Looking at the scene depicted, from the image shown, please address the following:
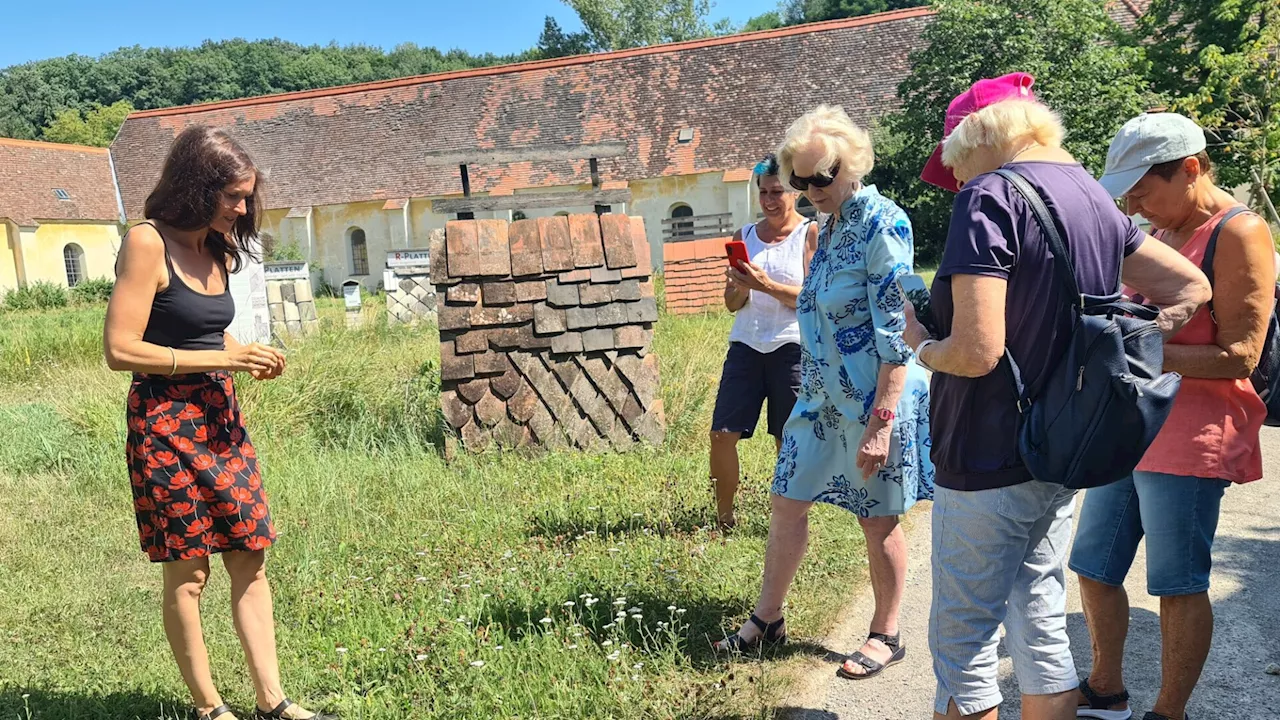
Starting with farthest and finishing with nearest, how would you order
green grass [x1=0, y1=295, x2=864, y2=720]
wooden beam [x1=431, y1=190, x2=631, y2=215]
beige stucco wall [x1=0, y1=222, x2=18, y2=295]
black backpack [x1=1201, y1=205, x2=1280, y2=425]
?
1. beige stucco wall [x1=0, y1=222, x2=18, y2=295]
2. wooden beam [x1=431, y1=190, x2=631, y2=215]
3. green grass [x1=0, y1=295, x2=864, y2=720]
4. black backpack [x1=1201, y1=205, x2=1280, y2=425]

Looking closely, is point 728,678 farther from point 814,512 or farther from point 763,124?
point 763,124

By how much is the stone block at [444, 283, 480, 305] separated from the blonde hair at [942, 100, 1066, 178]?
4219 mm

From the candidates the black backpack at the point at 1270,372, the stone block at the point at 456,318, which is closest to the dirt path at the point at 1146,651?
the black backpack at the point at 1270,372

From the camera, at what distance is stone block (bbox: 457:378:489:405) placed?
19.8 ft

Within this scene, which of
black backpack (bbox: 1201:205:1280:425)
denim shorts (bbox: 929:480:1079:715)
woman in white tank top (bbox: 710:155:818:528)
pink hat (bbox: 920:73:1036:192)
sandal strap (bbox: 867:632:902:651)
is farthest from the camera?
woman in white tank top (bbox: 710:155:818:528)

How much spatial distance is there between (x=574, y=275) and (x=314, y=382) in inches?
111

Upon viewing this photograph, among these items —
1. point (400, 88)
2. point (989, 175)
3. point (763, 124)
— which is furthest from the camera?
point (400, 88)

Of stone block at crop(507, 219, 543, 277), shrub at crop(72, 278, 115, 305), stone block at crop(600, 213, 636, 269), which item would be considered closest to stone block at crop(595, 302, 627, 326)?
stone block at crop(600, 213, 636, 269)

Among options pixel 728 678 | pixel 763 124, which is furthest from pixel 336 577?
pixel 763 124

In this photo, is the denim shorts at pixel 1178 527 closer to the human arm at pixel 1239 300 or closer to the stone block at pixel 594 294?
the human arm at pixel 1239 300

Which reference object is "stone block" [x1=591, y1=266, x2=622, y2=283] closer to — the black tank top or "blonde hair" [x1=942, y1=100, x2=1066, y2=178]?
Answer: the black tank top

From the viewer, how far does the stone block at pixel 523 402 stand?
6.08 m

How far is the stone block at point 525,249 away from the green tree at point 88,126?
236 ft

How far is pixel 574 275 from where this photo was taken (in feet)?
20.0
